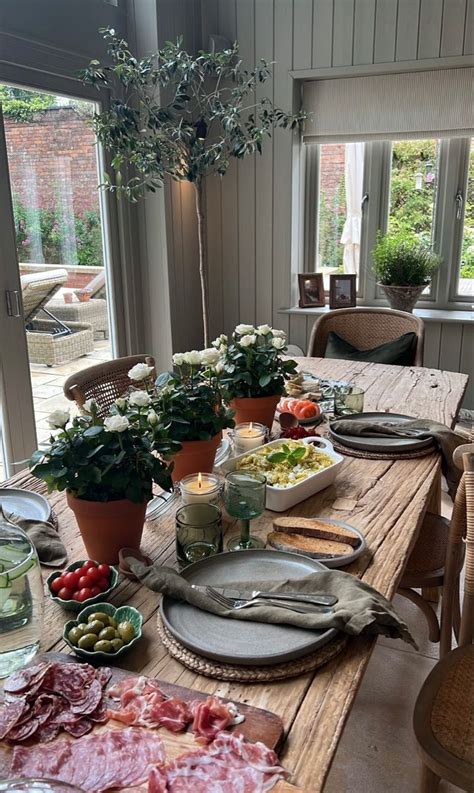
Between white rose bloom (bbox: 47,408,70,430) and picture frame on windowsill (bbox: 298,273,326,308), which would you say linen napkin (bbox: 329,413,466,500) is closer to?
white rose bloom (bbox: 47,408,70,430)

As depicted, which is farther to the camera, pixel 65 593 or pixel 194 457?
pixel 194 457

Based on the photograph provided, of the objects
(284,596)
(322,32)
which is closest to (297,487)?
(284,596)

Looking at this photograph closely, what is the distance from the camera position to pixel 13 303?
283 cm

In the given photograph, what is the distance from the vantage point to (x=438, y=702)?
4.18ft

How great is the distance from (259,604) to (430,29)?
352 centimetres

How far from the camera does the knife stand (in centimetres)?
101

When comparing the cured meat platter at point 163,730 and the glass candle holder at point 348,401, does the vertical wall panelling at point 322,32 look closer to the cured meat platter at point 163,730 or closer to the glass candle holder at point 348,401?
the glass candle holder at point 348,401

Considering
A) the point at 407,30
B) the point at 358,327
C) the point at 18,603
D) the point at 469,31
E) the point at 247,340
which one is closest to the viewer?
the point at 18,603

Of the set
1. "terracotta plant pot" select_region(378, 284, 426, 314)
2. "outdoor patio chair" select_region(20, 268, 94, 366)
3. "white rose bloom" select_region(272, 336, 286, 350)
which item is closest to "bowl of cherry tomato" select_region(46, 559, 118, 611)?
"white rose bloom" select_region(272, 336, 286, 350)

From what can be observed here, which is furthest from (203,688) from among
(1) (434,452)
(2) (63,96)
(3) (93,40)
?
(3) (93,40)

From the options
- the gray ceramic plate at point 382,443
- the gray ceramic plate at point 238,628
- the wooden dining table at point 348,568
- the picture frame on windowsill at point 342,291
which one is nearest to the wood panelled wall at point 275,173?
the picture frame on windowsill at point 342,291

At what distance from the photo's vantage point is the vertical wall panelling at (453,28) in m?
3.38

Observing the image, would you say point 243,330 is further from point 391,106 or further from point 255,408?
point 391,106

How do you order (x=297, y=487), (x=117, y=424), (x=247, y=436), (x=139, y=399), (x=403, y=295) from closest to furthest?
(x=117, y=424) → (x=139, y=399) → (x=297, y=487) → (x=247, y=436) → (x=403, y=295)
